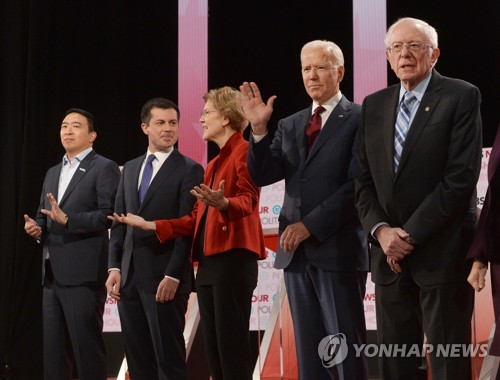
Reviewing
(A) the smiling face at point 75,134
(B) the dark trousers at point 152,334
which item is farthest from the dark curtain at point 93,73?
(B) the dark trousers at point 152,334

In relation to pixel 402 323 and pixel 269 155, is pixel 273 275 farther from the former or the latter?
pixel 402 323

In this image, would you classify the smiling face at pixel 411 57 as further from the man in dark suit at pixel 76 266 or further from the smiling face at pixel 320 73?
the man in dark suit at pixel 76 266

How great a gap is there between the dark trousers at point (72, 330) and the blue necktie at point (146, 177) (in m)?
0.65

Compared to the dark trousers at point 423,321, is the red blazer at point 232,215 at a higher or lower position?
higher

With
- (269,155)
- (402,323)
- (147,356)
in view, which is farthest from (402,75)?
(147,356)

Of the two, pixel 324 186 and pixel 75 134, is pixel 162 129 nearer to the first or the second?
pixel 75 134

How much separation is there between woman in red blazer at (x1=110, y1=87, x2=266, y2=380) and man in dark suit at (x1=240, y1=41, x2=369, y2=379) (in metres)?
0.20

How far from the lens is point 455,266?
2.64m

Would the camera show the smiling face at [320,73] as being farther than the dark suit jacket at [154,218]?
No

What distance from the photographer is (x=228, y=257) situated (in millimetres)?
3338

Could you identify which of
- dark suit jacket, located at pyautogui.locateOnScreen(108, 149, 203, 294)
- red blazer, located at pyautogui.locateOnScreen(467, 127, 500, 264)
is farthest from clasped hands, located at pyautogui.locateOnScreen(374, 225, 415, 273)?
dark suit jacket, located at pyautogui.locateOnScreen(108, 149, 203, 294)

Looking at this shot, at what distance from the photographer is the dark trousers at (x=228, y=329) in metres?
3.26

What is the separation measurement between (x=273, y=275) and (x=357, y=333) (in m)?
2.32

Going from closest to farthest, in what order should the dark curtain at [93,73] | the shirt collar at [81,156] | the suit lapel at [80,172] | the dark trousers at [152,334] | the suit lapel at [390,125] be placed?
the suit lapel at [390,125], the dark trousers at [152,334], the suit lapel at [80,172], the shirt collar at [81,156], the dark curtain at [93,73]
